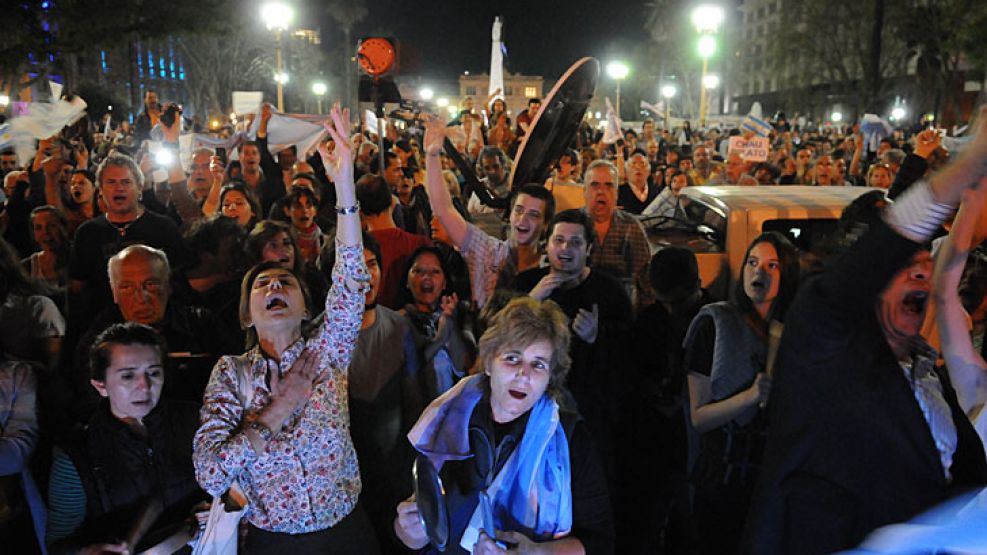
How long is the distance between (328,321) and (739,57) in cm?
10542

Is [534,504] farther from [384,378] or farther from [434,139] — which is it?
[434,139]

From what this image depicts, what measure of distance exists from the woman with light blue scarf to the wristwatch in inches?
21.0

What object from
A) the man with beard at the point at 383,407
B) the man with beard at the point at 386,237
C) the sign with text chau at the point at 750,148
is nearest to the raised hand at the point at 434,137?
the man with beard at the point at 386,237

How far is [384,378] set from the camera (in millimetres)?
3771

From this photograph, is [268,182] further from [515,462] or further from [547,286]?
[515,462]

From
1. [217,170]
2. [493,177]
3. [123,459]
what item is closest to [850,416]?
[123,459]

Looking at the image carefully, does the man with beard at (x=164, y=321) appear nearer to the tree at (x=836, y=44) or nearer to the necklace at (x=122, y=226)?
the necklace at (x=122, y=226)

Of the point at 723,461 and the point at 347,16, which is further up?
the point at 347,16

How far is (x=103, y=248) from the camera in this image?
5023mm

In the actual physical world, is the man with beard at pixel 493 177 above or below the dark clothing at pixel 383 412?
above

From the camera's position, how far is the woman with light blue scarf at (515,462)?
2.45 m

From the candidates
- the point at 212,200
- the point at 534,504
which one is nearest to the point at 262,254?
the point at 534,504

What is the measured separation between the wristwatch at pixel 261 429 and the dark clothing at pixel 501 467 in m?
0.66

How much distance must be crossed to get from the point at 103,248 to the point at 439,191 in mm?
2191
